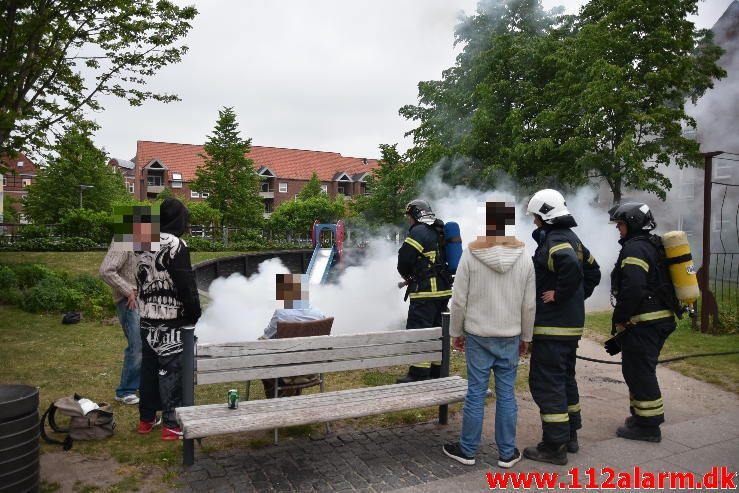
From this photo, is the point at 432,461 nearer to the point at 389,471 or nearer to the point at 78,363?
the point at 389,471

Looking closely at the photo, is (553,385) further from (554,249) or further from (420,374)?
(420,374)

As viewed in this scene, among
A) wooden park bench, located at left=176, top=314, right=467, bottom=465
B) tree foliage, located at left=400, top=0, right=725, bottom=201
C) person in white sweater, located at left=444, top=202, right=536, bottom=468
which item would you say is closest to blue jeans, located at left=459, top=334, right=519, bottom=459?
person in white sweater, located at left=444, top=202, right=536, bottom=468

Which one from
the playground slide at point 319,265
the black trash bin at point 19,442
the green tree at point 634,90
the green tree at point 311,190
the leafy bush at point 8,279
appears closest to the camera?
the black trash bin at point 19,442

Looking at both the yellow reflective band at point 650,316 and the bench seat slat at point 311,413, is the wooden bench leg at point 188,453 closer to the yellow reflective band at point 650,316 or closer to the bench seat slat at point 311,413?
the bench seat slat at point 311,413

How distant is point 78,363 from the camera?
684 centimetres

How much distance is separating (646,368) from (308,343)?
2758 millimetres

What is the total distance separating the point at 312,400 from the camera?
4059mm

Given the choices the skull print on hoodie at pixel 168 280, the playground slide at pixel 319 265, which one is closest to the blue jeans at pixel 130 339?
the skull print on hoodie at pixel 168 280

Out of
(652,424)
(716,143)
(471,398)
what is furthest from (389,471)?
(716,143)

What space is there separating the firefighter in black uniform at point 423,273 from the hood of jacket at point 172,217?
2.21m

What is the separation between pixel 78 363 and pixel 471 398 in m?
5.24

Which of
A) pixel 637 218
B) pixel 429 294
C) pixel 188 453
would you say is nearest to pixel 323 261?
pixel 429 294

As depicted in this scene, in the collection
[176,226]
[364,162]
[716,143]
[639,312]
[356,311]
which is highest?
[364,162]

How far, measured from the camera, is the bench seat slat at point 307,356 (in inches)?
154
